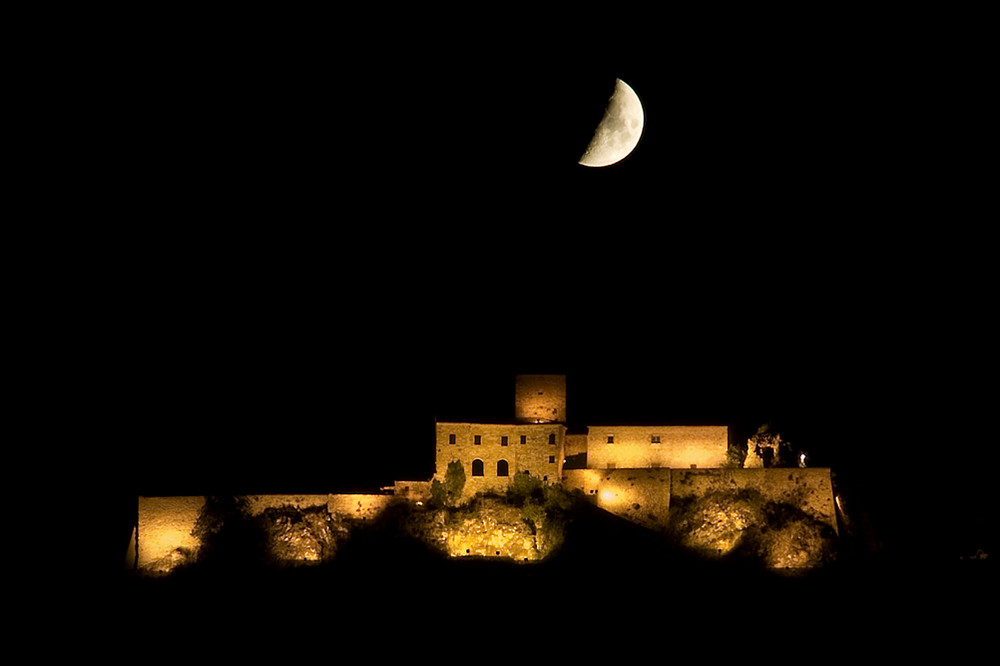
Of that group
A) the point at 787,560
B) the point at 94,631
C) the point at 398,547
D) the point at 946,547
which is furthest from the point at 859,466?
the point at 94,631

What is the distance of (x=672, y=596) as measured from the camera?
1736 inches

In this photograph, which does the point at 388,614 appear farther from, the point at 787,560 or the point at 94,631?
the point at 787,560

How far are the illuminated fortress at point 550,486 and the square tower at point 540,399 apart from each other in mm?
38

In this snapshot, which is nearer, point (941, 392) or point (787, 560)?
point (787, 560)

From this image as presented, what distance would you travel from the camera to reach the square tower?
50.3 m

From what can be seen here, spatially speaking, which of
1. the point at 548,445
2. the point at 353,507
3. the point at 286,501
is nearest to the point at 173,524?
the point at 286,501

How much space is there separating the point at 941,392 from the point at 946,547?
14.4 metres

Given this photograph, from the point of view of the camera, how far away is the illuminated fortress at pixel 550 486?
151 ft

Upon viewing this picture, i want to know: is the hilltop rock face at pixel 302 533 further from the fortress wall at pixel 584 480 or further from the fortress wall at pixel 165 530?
the fortress wall at pixel 584 480

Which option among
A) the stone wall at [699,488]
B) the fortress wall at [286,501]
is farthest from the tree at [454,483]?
the stone wall at [699,488]

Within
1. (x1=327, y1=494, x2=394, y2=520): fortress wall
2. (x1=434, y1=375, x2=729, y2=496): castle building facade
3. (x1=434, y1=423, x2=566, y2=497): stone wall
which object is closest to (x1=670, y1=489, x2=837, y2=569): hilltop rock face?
(x1=434, y1=375, x2=729, y2=496): castle building facade

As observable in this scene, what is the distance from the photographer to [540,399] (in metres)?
50.4

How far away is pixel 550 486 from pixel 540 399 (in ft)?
13.7

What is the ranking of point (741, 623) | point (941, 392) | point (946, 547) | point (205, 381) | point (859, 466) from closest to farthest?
point (741, 623) → point (946, 547) → point (859, 466) → point (941, 392) → point (205, 381)
